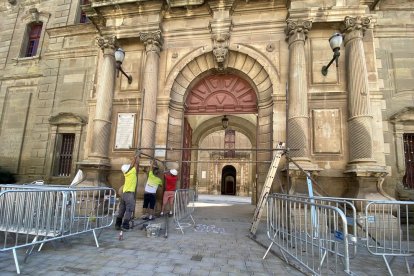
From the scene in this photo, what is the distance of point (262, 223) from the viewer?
7328 mm

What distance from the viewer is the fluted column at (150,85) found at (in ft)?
28.5

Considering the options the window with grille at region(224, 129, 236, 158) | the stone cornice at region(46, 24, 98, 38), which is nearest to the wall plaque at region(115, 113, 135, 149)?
the stone cornice at region(46, 24, 98, 38)

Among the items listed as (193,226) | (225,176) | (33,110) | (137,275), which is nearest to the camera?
(137,275)

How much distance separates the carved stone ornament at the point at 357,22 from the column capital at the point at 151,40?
6333 millimetres

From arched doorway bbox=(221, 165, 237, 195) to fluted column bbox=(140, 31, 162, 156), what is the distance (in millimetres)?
25543

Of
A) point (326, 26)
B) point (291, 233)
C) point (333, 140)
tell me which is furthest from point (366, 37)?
point (291, 233)

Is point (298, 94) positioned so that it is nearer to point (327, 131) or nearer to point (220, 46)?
point (327, 131)

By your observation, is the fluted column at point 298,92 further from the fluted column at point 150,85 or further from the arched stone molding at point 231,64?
the fluted column at point 150,85

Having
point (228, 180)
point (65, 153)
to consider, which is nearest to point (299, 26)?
point (65, 153)

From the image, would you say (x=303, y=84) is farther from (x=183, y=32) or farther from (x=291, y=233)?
(x=291, y=233)

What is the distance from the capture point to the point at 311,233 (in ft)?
10.9

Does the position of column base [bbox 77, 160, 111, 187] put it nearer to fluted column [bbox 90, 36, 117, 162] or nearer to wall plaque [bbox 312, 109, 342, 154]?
fluted column [bbox 90, 36, 117, 162]

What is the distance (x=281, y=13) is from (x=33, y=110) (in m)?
11.2

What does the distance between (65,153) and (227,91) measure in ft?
23.4
